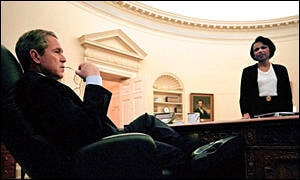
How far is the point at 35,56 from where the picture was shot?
1.57 metres

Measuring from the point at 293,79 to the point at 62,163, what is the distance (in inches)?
307

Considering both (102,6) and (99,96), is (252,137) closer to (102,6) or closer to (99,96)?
(99,96)

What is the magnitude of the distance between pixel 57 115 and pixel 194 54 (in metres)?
7.23

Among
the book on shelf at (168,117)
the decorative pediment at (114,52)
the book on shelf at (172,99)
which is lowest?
the book on shelf at (168,117)

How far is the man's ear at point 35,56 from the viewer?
5.12 feet

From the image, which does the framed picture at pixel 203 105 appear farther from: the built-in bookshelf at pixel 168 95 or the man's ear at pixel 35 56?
the man's ear at pixel 35 56

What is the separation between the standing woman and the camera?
2.37 m

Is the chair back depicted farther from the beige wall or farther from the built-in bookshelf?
the built-in bookshelf

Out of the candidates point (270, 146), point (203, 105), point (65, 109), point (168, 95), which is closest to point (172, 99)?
point (168, 95)

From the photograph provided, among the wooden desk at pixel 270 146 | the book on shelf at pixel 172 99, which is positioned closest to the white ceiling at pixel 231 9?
the book on shelf at pixel 172 99

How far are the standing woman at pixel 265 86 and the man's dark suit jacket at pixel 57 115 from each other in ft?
4.64

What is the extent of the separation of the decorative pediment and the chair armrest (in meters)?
4.98

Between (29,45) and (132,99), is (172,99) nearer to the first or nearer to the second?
(132,99)


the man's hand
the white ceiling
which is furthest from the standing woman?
the white ceiling
